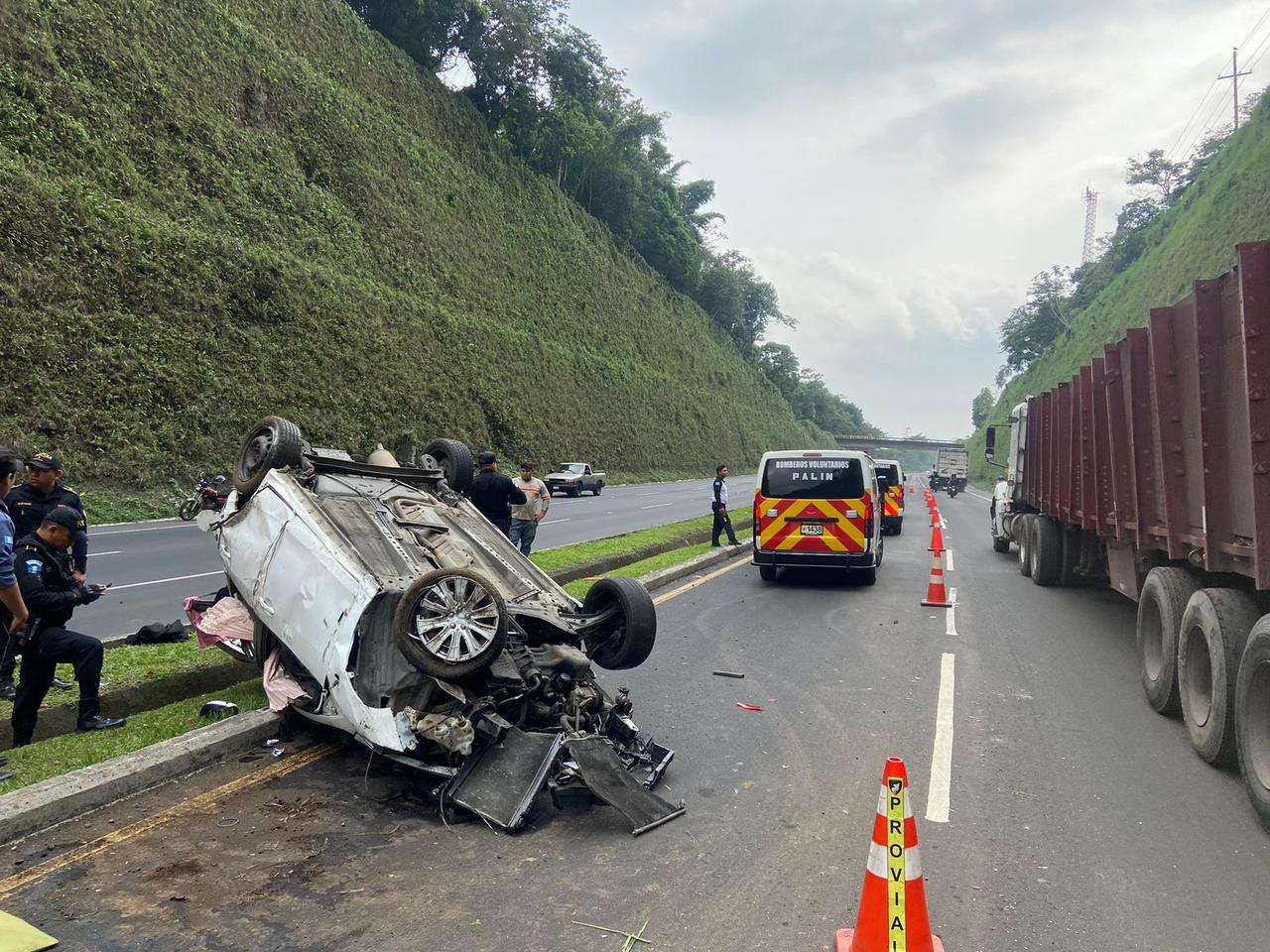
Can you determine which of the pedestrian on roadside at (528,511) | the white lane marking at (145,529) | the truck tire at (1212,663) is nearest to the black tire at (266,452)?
the pedestrian on roadside at (528,511)

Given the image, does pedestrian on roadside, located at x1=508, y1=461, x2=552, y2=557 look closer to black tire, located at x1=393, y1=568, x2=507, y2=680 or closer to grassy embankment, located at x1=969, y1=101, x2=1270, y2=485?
black tire, located at x1=393, y1=568, x2=507, y2=680

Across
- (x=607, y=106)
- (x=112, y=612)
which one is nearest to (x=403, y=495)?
(x=112, y=612)

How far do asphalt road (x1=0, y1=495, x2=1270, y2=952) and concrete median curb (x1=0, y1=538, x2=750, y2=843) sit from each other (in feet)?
0.32

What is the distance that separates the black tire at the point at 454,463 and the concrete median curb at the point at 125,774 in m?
2.70

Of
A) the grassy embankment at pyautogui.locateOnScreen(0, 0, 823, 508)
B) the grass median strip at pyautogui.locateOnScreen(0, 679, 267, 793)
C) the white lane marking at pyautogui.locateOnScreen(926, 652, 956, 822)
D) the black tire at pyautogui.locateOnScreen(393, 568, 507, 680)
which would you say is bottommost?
the white lane marking at pyautogui.locateOnScreen(926, 652, 956, 822)

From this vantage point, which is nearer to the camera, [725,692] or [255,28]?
[725,692]

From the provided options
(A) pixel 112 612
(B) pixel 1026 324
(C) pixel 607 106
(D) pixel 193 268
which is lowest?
(A) pixel 112 612

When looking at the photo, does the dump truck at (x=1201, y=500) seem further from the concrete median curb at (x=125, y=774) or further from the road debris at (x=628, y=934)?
the concrete median curb at (x=125, y=774)

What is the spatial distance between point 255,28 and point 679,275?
4685 centimetres

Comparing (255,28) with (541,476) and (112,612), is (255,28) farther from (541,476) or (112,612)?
(112,612)

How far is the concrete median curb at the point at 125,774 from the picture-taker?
12.7 ft

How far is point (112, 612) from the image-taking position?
8.91 m

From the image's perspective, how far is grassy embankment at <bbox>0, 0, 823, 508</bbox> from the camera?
64.2 ft

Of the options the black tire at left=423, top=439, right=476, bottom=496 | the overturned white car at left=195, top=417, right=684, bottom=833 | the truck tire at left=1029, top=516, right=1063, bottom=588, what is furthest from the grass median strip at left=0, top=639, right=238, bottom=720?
the truck tire at left=1029, top=516, right=1063, bottom=588
